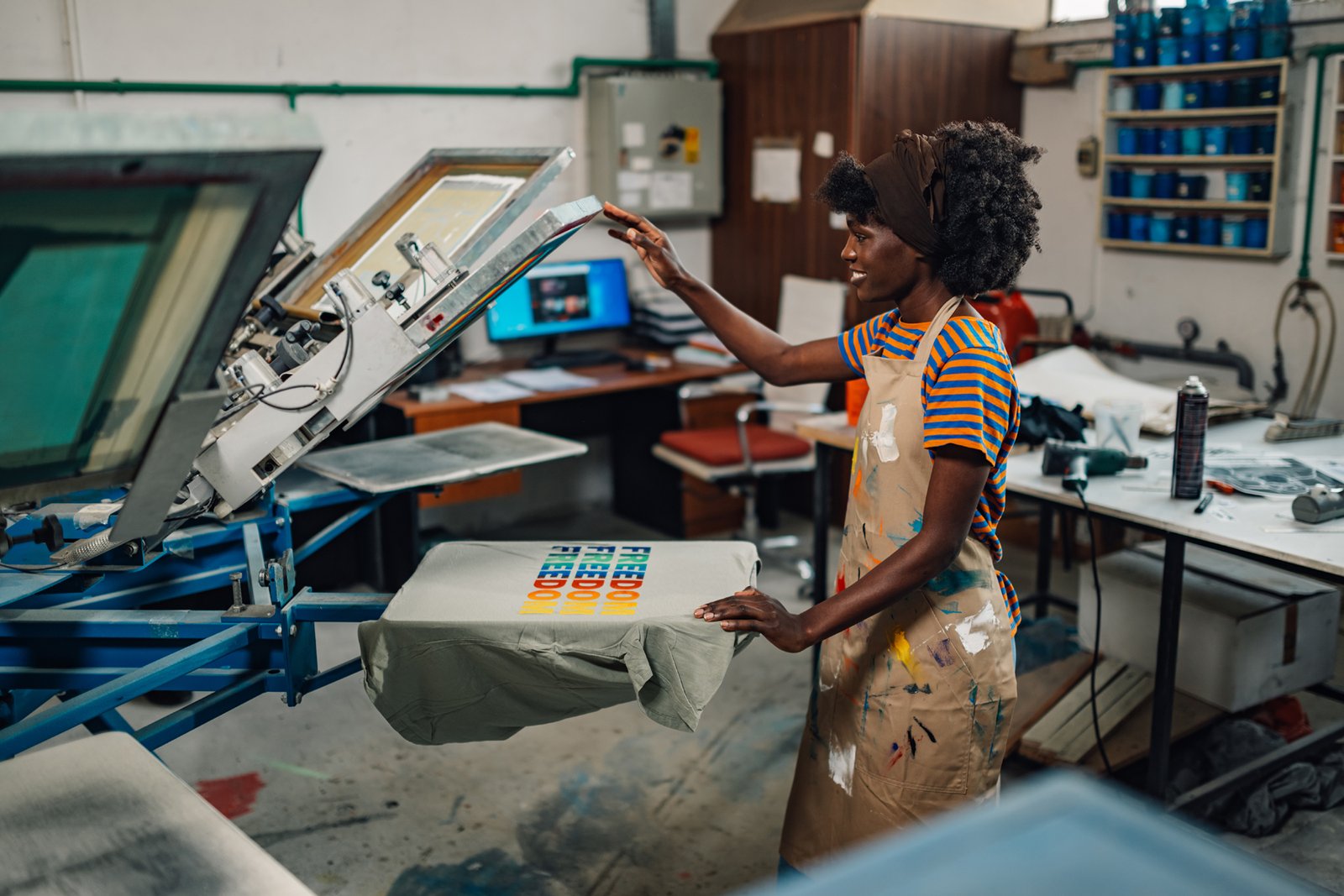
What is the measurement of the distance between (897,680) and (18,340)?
1365 millimetres

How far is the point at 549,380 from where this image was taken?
14.9ft

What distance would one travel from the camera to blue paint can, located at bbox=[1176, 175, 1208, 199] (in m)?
4.38

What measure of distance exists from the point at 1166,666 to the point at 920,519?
3.55ft

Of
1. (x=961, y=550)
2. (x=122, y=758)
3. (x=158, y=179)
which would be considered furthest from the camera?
(x=961, y=550)

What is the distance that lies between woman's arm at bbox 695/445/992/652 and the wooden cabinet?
2843mm

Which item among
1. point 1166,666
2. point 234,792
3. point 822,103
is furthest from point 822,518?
point 822,103

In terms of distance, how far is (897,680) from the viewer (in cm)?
186

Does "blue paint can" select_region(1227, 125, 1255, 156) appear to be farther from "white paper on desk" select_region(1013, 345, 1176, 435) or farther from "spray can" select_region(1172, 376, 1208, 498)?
"spray can" select_region(1172, 376, 1208, 498)

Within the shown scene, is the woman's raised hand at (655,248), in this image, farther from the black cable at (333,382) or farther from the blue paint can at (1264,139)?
the blue paint can at (1264,139)

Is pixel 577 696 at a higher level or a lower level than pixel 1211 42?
lower

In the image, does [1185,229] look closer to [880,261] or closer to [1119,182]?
[1119,182]

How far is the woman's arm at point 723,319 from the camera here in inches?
84.5

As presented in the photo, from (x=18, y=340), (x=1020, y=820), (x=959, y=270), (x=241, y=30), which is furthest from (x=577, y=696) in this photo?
(x=241, y=30)

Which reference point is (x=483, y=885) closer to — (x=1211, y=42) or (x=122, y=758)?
(x=122, y=758)
